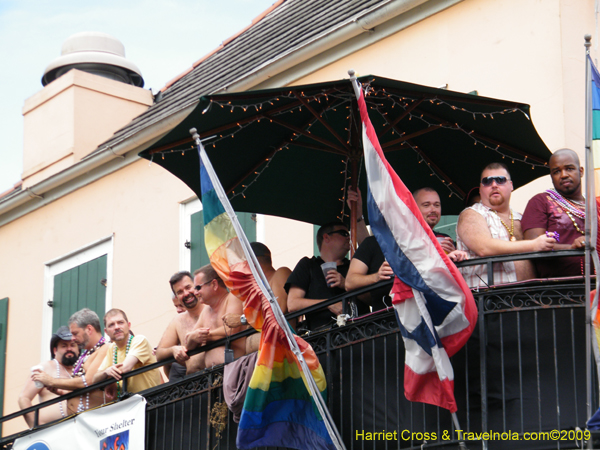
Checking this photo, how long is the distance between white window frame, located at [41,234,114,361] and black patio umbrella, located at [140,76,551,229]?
5.10m

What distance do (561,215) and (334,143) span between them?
2309 mm

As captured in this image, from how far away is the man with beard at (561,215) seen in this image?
7145 millimetres

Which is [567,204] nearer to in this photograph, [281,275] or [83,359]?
[281,275]

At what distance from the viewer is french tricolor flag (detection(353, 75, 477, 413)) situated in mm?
6824

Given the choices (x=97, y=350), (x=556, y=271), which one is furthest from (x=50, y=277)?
(x=556, y=271)

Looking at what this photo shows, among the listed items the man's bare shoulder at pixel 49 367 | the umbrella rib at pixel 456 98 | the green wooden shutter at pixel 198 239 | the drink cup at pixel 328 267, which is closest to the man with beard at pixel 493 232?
the umbrella rib at pixel 456 98

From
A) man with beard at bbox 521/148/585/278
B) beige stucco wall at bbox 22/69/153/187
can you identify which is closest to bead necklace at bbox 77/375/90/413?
man with beard at bbox 521/148/585/278

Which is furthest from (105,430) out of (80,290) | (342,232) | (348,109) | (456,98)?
(80,290)

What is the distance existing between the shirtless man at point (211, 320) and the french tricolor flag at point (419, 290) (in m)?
2.06

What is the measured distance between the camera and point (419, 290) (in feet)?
22.5

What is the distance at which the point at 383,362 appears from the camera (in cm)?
749

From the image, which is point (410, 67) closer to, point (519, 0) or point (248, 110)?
point (519, 0)

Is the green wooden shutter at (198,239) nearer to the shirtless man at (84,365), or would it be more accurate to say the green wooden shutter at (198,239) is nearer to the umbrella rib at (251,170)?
the shirtless man at (84,365)

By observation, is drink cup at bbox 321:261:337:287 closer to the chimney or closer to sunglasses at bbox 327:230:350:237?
sunglasses at bbox 327:230:350:237
